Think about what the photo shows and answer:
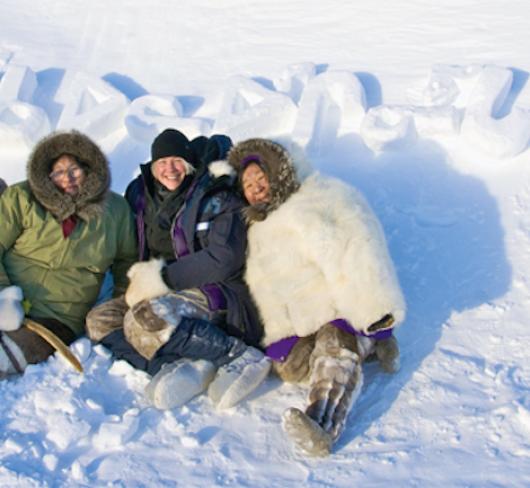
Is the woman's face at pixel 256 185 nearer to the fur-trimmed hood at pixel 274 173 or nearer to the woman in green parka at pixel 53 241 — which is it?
the fur-trimmed hood at pixel 274 173

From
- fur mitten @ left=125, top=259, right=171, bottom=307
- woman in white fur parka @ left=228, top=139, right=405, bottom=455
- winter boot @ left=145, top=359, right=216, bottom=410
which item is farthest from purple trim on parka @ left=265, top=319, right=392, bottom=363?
Answer: fur mitten @ left=125, top=259, right=171, bottom=307

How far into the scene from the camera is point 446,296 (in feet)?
13.5

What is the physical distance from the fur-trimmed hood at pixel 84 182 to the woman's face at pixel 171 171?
269mm

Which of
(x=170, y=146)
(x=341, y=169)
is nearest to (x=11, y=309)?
(x=170, y=146)

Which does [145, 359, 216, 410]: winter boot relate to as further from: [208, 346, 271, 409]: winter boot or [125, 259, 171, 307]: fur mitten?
[125, 259, 171, 307]: fur mitten

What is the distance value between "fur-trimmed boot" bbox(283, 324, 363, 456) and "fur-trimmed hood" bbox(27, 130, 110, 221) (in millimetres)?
1316

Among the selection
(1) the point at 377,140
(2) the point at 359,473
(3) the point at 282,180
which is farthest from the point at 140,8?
(2) the point at 359,473

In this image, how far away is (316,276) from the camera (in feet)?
11.7

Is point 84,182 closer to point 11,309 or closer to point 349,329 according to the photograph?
point 11,309

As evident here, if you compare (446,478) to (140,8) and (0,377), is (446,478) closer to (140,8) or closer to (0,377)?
(0,377)

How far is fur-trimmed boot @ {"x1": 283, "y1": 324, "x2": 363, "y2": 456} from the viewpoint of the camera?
3.03 meters

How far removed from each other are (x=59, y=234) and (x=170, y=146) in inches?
27.9

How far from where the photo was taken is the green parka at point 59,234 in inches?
152

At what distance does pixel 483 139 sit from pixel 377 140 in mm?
647
